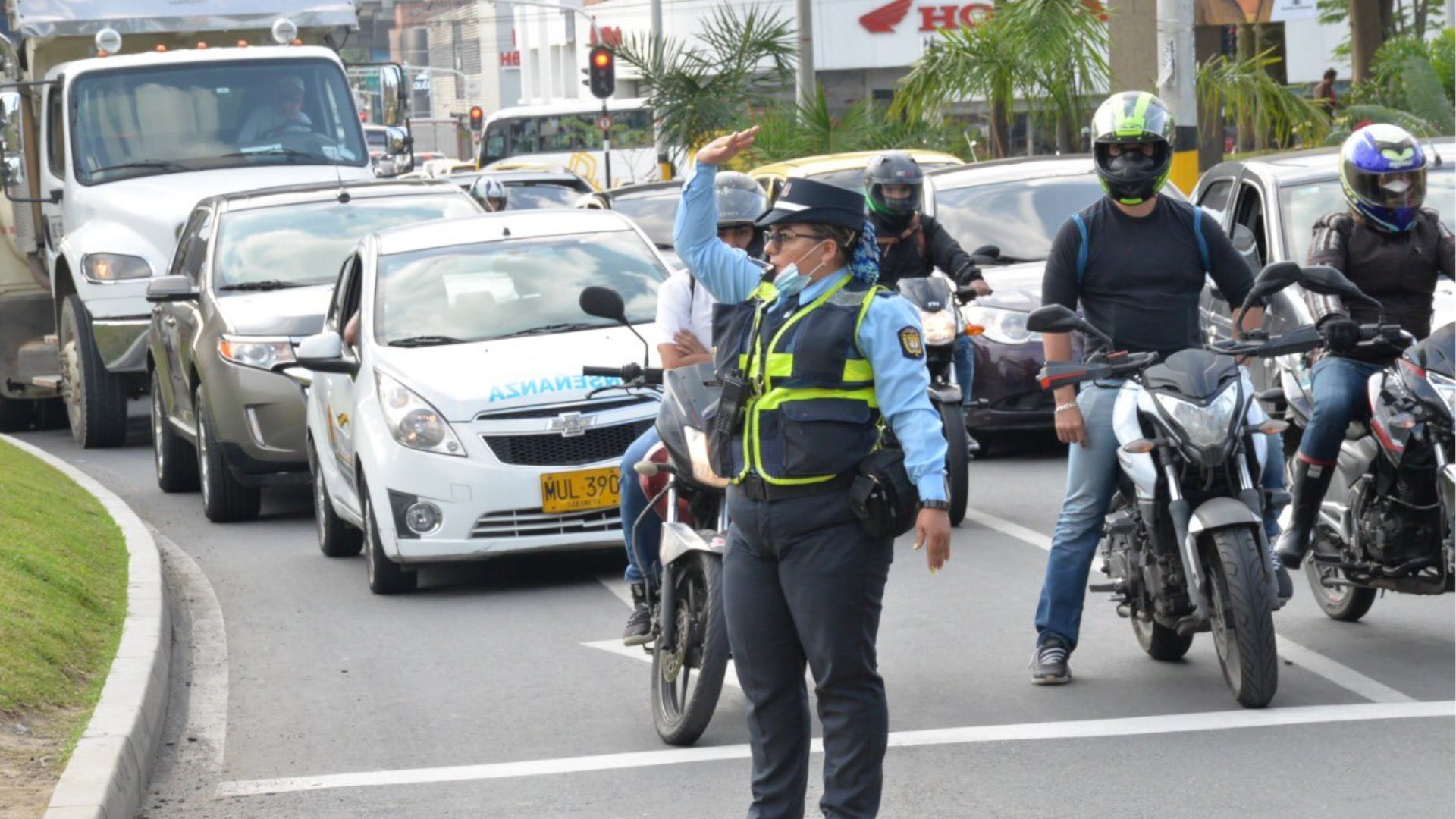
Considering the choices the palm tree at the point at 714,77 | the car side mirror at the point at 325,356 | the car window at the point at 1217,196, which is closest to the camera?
the car side mirror at the point at 325,356

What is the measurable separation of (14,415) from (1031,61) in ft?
33.0

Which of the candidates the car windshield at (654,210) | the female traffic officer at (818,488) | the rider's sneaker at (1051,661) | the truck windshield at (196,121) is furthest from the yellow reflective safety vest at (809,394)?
the car windshield at (654,210)

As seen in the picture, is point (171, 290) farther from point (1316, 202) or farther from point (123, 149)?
point (1316, 202)

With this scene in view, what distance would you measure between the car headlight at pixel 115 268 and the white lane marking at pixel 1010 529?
280 inches

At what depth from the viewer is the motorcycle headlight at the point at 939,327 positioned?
1101 centimetres

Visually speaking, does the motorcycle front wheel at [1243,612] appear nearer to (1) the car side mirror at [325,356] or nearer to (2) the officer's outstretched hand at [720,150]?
(2) the officer's outstretched hand at [720,150]

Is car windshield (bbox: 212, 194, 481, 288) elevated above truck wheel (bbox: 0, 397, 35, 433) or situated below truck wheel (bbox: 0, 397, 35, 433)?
above

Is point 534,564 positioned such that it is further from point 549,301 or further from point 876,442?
point 876,442

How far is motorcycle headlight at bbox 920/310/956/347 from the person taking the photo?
11008mm

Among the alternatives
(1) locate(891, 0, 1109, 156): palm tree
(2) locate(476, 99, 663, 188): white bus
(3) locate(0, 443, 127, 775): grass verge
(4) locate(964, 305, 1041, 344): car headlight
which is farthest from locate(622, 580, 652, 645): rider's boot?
(2) locate(476, 99, 663, 188): white bus

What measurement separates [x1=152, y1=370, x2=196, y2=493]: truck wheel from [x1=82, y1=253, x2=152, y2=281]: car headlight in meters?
1.56

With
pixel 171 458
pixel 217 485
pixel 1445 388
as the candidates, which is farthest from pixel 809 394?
pixel 171 458

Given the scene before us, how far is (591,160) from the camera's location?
5409cm

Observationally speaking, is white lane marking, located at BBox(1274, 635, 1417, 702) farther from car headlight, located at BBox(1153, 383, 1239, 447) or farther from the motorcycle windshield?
the motorcycle windshield
